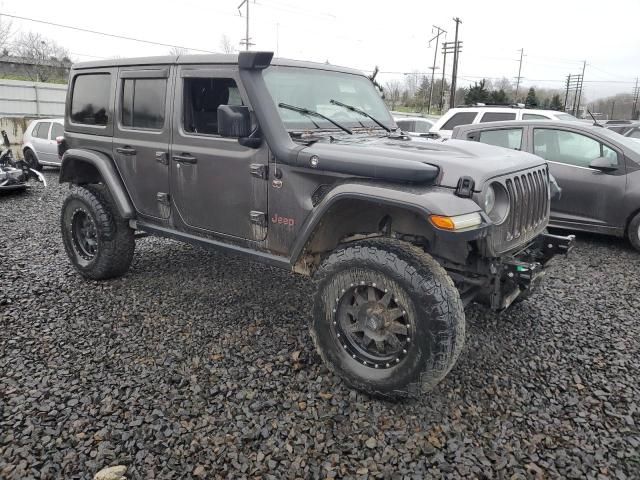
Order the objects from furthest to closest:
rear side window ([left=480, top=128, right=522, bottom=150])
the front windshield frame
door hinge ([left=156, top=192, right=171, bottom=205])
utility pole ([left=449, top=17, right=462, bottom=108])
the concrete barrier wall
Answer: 1. utility pole ([left=449, top=17, right=462, bottom=108])
2. the concrete barrier wall
3. rear side window ([left=480, top=128, right=522, bottom=150])
4. the front windshield frame
5. door hinge ([left=156, top=192, right=171, bottom=205])

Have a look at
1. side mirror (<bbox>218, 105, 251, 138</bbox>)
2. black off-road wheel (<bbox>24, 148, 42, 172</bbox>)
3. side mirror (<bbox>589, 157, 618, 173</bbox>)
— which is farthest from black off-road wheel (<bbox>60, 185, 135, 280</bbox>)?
black off-road wheel (<bbox>24, 148, 42, 172</bbox>)

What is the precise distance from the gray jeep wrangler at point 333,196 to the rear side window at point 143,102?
14mm

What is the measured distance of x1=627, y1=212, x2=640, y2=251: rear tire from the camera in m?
6.02

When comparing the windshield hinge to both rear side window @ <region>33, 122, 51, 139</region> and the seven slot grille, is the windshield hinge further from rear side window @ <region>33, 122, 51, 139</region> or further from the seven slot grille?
rear side window @ <region>33, 122, 51, 139</region>

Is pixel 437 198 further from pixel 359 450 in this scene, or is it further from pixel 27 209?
pixel 27 209

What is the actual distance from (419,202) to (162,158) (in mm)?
2272

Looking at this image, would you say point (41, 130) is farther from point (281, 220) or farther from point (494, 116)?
point (281, 220)

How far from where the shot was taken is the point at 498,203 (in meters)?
3.04

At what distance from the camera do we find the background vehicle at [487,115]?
952cm

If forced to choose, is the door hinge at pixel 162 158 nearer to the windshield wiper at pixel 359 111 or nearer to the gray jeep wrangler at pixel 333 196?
the gray jeep wrangler at pixel 333 196

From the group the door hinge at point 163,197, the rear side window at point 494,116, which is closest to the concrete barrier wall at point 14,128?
the rear side window at point 494,116

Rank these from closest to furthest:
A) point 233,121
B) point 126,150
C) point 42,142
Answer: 1. point 233,121
2. point 126,150
3. point 42,142

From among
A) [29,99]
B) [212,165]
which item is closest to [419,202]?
[212,165]

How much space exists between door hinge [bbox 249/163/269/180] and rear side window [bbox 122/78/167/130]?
3.57 feet
